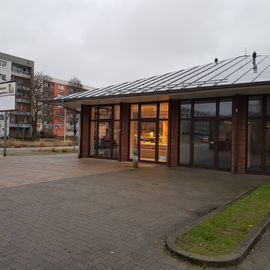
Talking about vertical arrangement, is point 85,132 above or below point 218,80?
below

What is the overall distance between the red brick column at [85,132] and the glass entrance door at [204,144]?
23.1 feet

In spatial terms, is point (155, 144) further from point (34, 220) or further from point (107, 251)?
point (107, 251)

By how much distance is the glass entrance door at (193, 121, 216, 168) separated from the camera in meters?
14.9

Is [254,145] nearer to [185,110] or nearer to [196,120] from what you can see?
[196,120]

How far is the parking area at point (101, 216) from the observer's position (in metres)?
4.55

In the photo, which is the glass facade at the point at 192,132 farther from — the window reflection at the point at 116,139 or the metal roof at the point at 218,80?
the metal roof at the point at 218,80

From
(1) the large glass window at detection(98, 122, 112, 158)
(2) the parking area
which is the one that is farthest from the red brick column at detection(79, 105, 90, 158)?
(2) the parking area

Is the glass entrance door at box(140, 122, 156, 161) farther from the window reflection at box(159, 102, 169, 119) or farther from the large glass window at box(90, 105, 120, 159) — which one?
the large glass window at box(90, 105, 120, 159)

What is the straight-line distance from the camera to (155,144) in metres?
17.2

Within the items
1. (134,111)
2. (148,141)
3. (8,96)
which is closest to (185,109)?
(148,141)

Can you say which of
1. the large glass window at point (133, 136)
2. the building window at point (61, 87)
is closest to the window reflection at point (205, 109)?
the large glass window at point (133, 136)

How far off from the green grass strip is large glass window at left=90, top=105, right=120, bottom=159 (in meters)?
11.3

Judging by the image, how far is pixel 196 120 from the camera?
15.4m

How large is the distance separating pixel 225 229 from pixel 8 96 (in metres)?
20.2
